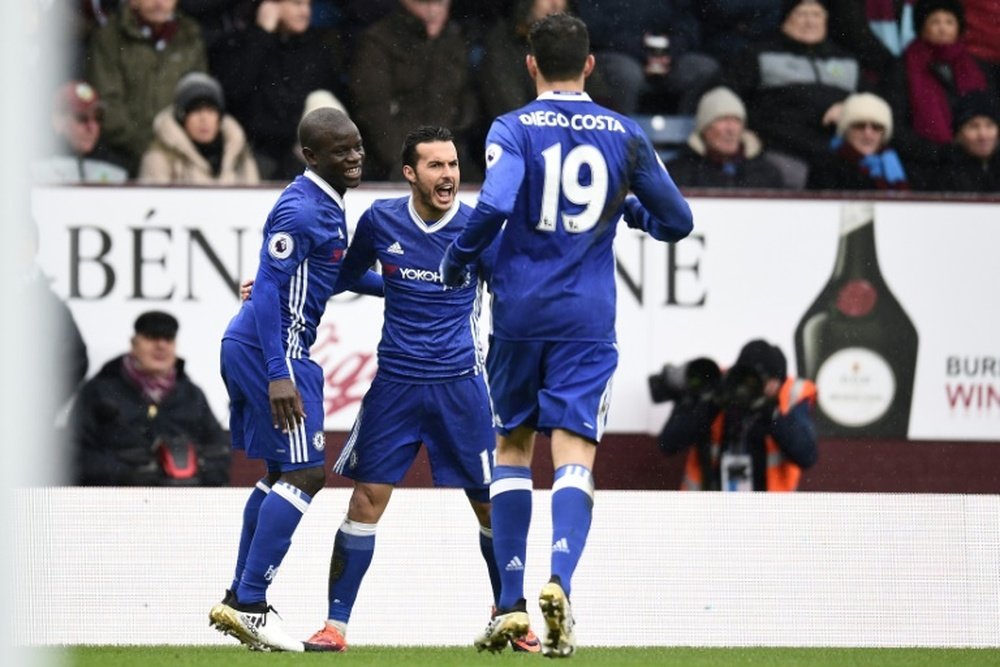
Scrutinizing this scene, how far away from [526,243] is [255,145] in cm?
521

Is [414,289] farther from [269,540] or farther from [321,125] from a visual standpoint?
[269,540]

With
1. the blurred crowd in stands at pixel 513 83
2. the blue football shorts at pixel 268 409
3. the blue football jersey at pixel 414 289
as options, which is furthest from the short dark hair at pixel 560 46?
the blurred crowd in stands at pixel 513 83

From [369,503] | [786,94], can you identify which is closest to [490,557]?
[369,503]

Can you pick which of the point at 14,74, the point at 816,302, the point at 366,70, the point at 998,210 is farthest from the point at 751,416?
the point at 14,74

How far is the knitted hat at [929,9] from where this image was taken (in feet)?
32.6

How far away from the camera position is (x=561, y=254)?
4.44 meters

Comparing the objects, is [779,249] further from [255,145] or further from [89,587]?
[89,587]

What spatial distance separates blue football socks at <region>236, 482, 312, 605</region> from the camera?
16.5 feet

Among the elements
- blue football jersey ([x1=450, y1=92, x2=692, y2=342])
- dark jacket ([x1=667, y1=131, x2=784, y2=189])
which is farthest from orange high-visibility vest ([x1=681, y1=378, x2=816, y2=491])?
blue football jersey ([x1=450, y1=92, x2=692, y2=342])

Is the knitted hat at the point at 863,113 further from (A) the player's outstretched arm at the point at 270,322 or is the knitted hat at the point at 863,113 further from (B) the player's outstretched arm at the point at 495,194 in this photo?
(B) the player's outstretched arm at the point at 495,194

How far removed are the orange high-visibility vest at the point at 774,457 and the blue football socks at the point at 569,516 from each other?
4.76m

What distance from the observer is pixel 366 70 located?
9.30m

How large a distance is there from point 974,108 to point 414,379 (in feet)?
18.4

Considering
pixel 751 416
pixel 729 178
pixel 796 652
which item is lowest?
pixel 796 652
